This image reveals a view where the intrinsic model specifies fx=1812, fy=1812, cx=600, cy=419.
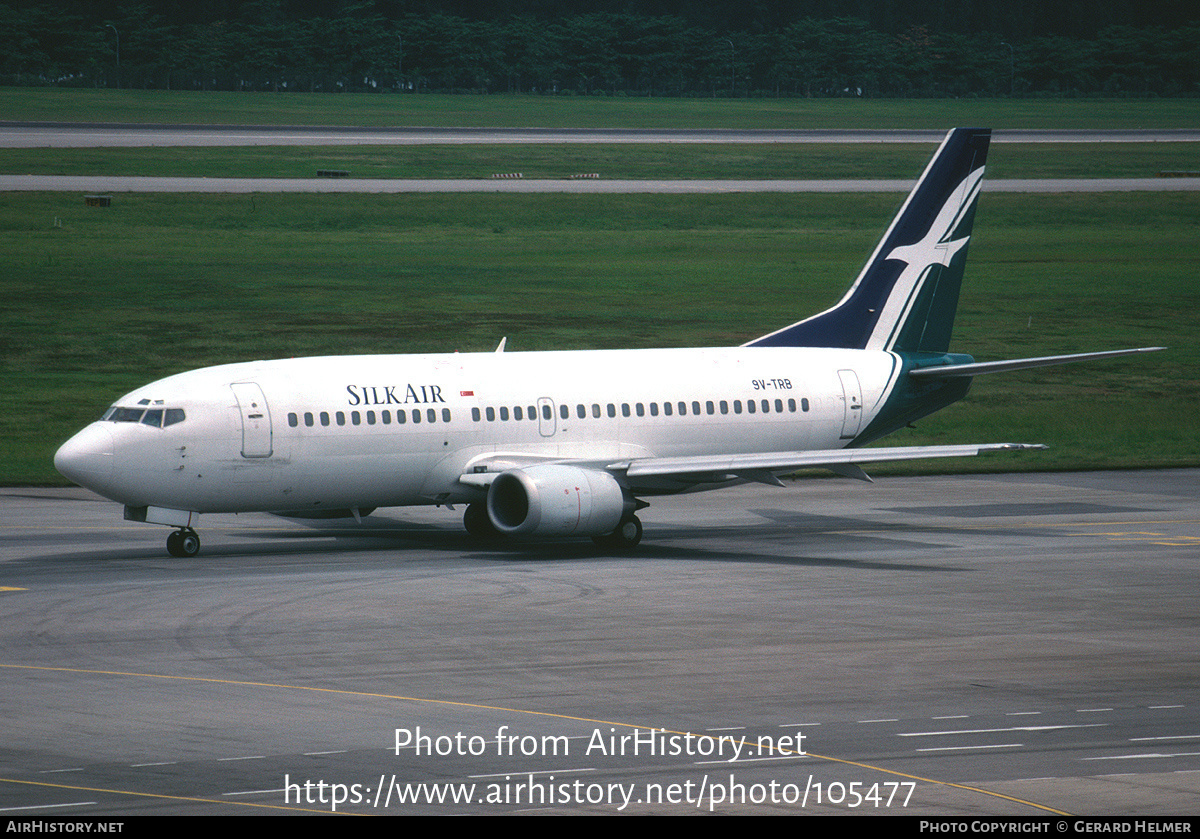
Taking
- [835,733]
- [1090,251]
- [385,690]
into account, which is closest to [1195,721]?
[835,733]

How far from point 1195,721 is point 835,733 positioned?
210 inches

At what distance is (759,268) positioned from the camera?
100 m

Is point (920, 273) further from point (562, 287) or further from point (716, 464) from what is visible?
point (562, 287)

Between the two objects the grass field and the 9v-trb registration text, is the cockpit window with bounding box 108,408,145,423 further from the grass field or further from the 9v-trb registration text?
the 9v-trb registration text

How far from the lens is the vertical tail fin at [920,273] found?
48875 mm

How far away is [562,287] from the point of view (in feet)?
302

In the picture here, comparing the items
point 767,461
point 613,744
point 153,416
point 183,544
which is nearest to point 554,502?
point 767,461

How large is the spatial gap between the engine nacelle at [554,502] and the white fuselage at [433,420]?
1.18 meters

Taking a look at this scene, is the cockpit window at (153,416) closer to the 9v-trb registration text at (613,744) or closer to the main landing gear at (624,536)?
the main landing gear at (624,536)

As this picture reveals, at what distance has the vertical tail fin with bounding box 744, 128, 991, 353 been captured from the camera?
160 feet

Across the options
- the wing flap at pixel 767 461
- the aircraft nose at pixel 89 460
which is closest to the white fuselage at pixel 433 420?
the aircraft nose at pixel 89 460

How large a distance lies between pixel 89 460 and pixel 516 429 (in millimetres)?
9714

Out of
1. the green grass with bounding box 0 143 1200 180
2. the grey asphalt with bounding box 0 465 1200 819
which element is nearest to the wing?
the grey asphalt with bounding box 0 465 1200 819

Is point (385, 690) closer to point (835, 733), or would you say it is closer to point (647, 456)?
point (835, 733)
